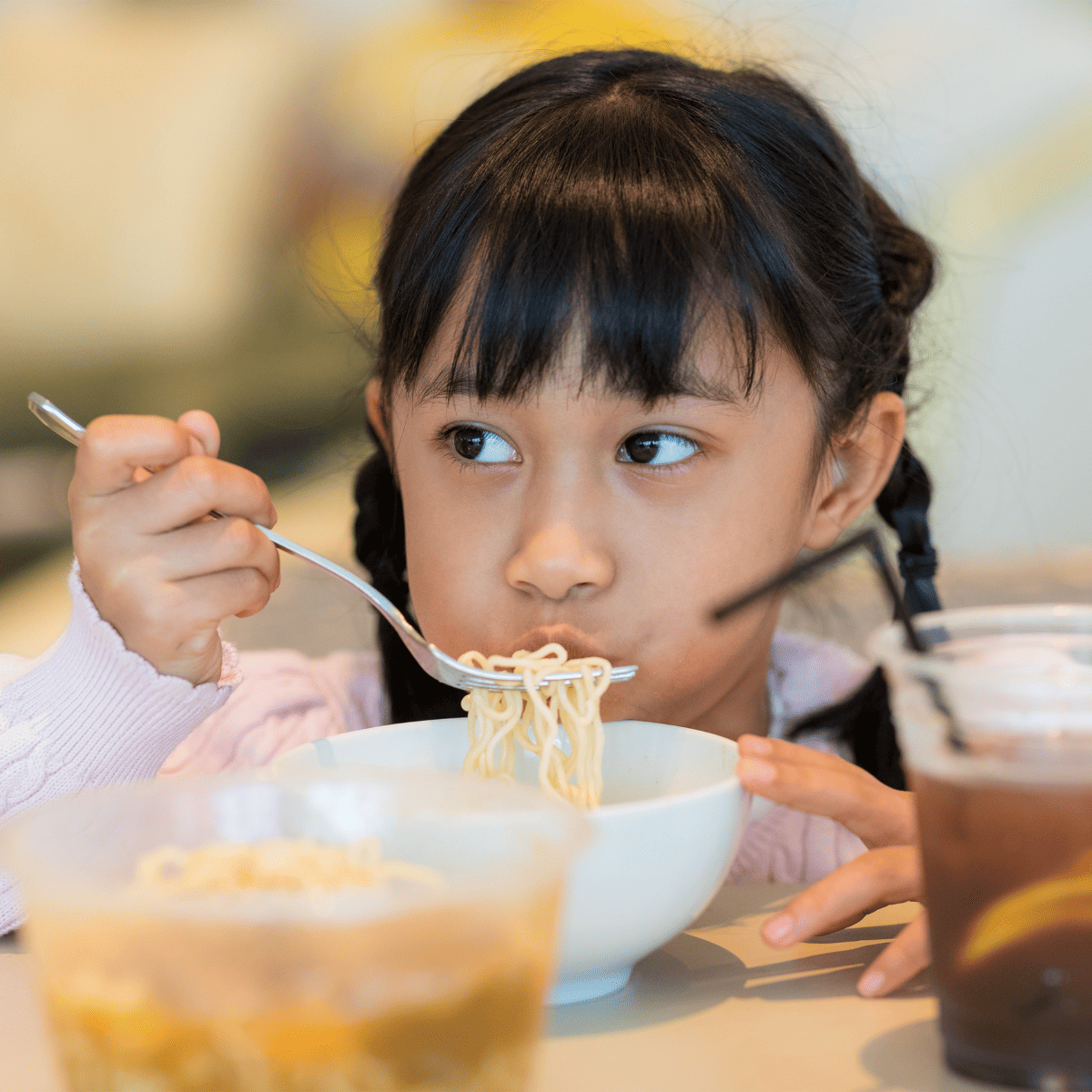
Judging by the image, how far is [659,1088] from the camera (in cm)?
61

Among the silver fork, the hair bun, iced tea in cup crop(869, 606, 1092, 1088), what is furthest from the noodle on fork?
the hair bun

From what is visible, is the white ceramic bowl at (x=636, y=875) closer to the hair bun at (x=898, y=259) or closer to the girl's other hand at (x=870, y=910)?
the girl's other hand at (x=870, y=910)

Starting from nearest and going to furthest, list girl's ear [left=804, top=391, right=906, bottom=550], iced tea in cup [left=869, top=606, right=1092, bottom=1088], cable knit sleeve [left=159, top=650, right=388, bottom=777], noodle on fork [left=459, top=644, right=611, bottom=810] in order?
iced tea in cup [left=869, top=606, right=1092, bottom=1088] < noodle on fork [left=459, top=644, right=611, bottom=810] < girl's ear [left=804, top=391, right=906, bottom=550] < cable knit sleeve [left=159, top=650, right=388, bottom=777]

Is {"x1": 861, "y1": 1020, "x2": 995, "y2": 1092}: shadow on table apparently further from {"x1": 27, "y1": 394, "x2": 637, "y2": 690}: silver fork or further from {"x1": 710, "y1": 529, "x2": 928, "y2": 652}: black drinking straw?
{"x1": 27, "y1": 394, "x2": 637, "y2": 690}: silver fork

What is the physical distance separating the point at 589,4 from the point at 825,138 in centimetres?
207

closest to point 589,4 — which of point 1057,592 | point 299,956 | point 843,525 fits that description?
point 1057,592

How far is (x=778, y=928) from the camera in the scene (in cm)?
75

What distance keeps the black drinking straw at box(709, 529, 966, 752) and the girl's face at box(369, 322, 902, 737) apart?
40cm

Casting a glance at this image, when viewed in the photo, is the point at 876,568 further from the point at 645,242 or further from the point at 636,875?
the point at 645,242

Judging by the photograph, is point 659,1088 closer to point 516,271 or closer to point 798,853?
point 516,271

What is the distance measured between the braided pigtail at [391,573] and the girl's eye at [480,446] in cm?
38

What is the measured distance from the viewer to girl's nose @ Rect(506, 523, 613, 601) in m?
1.10

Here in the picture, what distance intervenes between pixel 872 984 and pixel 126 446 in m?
0.68

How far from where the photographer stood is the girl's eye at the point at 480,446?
49.5 inches
